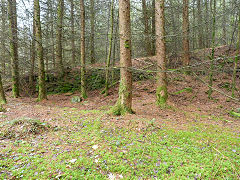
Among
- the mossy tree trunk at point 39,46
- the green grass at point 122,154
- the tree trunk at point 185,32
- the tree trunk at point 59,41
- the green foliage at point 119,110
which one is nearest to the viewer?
the green grass at point 122,154

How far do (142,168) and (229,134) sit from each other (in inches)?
136

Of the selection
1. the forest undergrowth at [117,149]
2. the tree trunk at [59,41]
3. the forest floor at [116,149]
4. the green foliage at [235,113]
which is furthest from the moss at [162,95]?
the tree trunk at [59,41]

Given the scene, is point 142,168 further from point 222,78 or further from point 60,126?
point 222,78

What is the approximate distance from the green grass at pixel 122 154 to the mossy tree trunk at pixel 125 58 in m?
1.18

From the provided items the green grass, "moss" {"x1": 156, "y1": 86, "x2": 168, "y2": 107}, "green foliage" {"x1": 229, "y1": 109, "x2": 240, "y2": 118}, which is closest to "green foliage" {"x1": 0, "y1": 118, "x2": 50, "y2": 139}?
the green grass

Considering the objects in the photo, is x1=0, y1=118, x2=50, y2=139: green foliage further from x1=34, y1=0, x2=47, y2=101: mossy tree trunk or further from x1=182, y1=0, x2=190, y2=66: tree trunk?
x1=182, y1=0, x2=190, y2=66: tree trunk

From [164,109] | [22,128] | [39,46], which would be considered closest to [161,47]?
[164,109]

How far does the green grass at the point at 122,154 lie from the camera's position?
2.65 metres

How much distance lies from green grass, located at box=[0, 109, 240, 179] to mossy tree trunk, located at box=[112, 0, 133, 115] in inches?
46.4

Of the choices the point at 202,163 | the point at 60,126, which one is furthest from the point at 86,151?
the point at 202,163

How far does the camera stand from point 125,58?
5.31m

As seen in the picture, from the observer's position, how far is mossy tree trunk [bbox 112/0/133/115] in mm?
5184

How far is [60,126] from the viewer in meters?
4.70

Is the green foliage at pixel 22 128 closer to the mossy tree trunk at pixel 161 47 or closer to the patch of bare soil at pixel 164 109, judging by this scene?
the patch of bare soil at pixel 164 109
